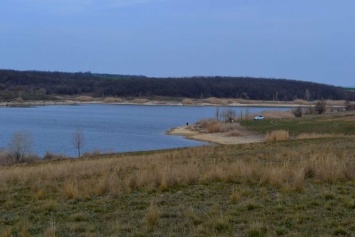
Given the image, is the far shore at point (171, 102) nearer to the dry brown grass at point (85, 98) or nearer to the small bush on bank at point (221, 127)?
the dry brown grass at point (85, 98)

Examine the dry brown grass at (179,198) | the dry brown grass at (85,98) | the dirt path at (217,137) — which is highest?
the dry brown grass at (179,198)

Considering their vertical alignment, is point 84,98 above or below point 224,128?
above

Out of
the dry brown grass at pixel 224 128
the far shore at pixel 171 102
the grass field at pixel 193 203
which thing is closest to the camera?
the grass field at pixel 193 203

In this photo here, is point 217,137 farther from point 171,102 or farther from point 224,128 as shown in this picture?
point 171,102

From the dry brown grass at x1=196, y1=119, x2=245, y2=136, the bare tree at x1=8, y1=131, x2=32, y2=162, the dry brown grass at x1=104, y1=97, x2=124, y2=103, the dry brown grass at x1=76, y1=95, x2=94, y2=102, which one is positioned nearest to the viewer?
the bare tree at x1=8, y1=131, x2=32, y2=162

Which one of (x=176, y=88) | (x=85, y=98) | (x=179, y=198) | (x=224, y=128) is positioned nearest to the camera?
(x=179, y=198)

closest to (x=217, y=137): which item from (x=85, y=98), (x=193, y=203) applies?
(x=193, y=203)

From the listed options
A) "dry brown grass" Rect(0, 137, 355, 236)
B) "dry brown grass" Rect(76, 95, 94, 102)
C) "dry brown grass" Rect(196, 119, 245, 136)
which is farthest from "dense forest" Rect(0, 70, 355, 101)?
"dry brown grass" Rect(0, 137, 355, 236)

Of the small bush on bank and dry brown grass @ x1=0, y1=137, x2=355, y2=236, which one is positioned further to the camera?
the small bush on bank

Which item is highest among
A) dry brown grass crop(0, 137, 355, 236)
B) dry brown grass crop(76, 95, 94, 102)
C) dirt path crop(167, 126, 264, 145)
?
dry brown grass crop(0, 137, 355, 236)

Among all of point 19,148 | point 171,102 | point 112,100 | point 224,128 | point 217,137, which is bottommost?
point 217,137

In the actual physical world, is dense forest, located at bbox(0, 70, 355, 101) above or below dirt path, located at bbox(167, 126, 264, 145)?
above

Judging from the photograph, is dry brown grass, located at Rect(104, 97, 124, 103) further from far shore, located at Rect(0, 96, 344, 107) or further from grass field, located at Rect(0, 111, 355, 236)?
grass field, located at Rect(0, 111, 355, 236)

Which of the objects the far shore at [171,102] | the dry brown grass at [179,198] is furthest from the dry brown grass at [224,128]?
the far shore at [171,102]
